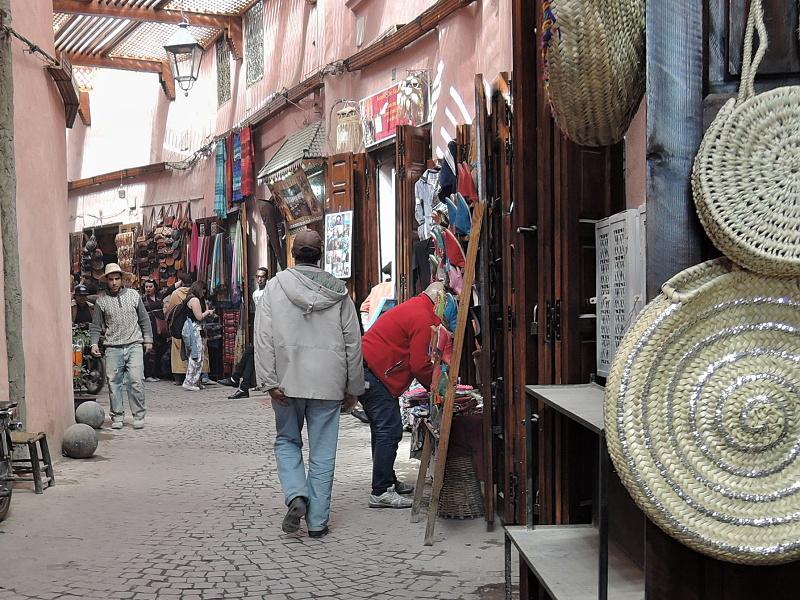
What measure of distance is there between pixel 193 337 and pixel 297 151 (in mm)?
3846

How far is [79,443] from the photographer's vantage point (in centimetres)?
889

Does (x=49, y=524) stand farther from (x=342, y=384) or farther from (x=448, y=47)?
(x=448, y=47)

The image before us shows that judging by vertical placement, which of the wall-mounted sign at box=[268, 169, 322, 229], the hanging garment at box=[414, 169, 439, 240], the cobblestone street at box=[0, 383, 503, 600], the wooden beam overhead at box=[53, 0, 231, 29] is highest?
the wooden beam overhead at box=[53, 0, 231, 29]

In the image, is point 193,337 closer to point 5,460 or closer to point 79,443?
point 79,443

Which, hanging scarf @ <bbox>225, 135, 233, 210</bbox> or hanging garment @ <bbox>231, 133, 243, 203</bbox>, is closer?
hanging garment @ <bbox>231, 133, 243, 203</bbox>

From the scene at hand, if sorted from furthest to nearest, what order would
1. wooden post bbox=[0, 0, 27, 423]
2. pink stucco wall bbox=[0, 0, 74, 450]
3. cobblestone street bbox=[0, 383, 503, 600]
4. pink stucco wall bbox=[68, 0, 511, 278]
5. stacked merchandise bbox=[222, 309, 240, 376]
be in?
stacked merchandise bbox=[222, 309, 240, 376], pink stucco wall bbox=[68, 0, 511, 278], pink stucco wall bbox=[0, 0, 74, 450], wooden post bbox=[0, 0, 27, 423], cobblestone street bbox=[0, 383, 503, 600]

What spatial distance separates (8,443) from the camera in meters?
6.37

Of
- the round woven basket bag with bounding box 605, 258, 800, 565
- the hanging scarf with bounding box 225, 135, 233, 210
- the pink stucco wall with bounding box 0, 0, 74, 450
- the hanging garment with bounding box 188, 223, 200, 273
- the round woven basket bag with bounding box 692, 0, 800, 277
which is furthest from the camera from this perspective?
the hanging garment with bounding box 188, 223, 200, 273

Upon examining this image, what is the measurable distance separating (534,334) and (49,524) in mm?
3464

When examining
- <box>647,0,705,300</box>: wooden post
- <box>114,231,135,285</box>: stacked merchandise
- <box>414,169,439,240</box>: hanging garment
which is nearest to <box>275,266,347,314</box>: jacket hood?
<box>414,169,439,240</box>: hanging garment

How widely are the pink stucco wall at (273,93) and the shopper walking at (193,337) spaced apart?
1.59 metres

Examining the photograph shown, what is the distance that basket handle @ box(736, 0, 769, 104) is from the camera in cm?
209

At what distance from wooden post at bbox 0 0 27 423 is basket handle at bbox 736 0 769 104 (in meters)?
6.77

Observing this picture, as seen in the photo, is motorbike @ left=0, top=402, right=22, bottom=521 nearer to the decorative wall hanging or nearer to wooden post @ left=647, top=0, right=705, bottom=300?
wooden post @ left=647, top=0, right=705, bottom=300
